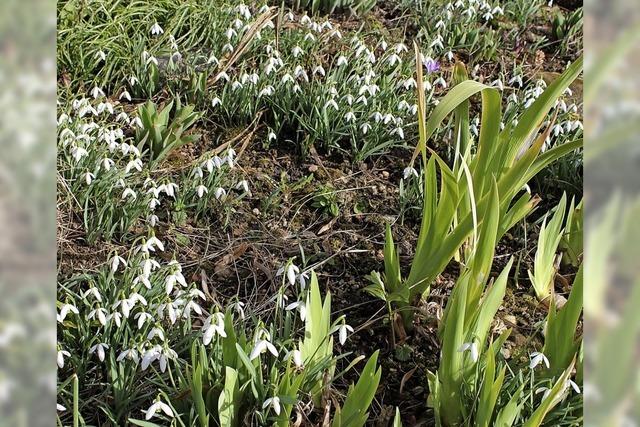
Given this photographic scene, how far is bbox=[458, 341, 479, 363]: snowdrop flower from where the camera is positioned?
1838 mm

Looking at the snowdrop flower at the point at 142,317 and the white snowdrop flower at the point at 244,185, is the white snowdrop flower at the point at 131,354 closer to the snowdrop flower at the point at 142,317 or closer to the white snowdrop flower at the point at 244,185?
the snowdrop flower at the point at 142,317

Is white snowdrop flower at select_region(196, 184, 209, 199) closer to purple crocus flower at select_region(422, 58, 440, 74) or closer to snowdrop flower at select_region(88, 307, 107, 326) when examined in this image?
snowdrop flower at select_region(88, 307, 107, 326)

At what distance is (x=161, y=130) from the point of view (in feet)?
10.0

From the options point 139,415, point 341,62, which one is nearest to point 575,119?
point 341,62

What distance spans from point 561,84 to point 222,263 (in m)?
1.28

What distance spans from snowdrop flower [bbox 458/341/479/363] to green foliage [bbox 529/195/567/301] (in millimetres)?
589

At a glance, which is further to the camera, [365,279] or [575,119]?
[575,119]

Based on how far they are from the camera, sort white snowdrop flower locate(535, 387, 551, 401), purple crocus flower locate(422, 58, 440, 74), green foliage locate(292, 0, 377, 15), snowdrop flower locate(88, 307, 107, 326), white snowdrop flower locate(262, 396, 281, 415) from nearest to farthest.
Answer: white snowdrop flower locate(262, 396, 281, 415) → white snowdrop flower locate(535, 387, 551, 401) → snowdrop flower locate(88, 307, 107, 326) → purple crocus flower locate(422, 58, 440, 74) → green foliage locate(292, 0, 377, 15)

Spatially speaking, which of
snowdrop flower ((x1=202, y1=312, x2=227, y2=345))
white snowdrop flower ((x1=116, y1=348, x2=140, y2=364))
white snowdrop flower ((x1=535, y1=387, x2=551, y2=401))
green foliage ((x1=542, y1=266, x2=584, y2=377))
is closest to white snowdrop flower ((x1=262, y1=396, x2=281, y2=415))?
snowdrop flower ((x1=202, y1=312, x2=227, y2=345))

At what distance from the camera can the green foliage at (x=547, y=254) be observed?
94.7 inches

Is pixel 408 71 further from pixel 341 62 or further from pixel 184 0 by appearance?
pixel 184 0

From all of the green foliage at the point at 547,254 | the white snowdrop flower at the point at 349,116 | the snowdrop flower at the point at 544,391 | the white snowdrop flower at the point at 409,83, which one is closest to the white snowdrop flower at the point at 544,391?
the snowdrop flower at the point at 544,391

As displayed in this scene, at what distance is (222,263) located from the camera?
8.65 feet
